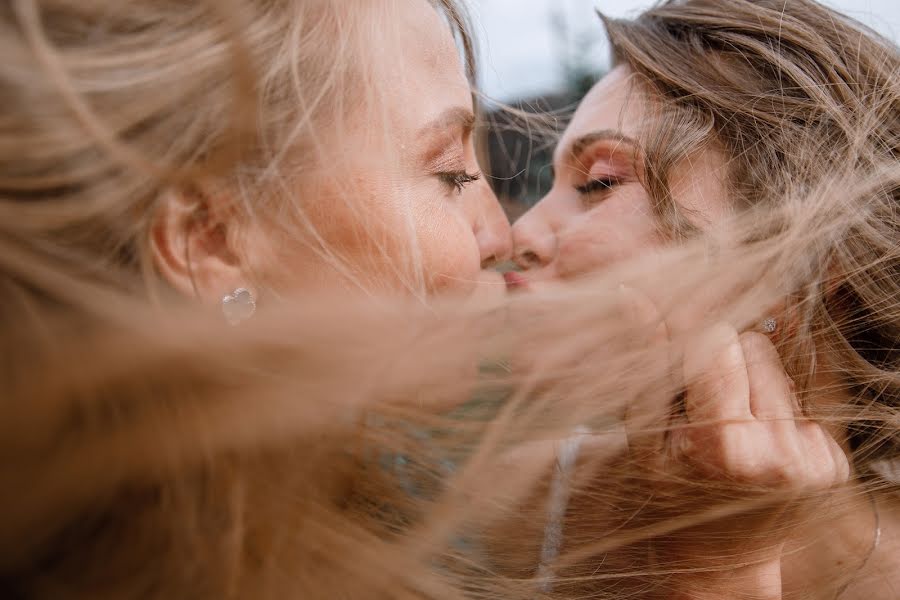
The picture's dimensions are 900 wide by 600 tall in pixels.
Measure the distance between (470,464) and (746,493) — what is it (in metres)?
0.44

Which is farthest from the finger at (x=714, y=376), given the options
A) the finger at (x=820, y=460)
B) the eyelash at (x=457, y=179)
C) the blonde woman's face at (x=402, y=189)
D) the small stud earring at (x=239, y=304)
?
the small stud earring at (x=239, y=304)

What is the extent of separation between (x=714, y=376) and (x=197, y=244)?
0.77m

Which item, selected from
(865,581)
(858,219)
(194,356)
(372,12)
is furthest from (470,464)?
(865,581)

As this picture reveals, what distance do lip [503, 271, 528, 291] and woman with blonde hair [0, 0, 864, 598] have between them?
10cm

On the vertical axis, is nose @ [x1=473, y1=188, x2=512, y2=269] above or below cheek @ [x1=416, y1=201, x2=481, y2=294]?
below

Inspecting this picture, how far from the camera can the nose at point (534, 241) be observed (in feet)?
4.18

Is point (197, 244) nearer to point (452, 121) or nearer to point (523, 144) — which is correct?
point (452, 121)

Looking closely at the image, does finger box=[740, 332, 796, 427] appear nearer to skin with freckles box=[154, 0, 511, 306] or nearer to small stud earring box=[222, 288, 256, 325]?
skin with freckles box=[154, 0, 511, 306]

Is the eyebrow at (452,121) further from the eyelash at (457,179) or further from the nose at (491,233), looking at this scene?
the nose at (491,233)

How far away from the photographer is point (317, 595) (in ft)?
2.73

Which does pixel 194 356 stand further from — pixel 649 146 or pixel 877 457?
pixel 877 457

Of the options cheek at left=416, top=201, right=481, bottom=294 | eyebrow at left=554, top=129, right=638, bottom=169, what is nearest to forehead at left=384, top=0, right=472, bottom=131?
cheek at left=416, top=201, right=481, bottom=294

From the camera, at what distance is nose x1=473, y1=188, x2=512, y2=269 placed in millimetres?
1241

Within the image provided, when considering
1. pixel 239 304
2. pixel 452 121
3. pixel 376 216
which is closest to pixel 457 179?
pixel 452 121
